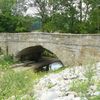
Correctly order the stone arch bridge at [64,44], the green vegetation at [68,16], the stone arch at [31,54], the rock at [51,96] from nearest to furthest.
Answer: the rock at [51,96] → the stone arch bridge at [64,44] → the stone arch at [31,54] → the green vegetation at [68,16]

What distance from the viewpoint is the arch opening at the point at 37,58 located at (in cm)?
2554

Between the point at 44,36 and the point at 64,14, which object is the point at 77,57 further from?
the point at 64,14

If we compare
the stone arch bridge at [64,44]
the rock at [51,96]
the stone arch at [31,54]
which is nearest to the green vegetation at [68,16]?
the stone arch at [31,54]

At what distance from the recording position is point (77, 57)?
20.1 meters

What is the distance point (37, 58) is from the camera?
29.0 metres

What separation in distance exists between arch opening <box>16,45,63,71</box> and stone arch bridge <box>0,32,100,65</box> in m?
0.82

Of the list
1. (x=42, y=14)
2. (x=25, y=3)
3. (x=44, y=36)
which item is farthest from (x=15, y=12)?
(x=44, y=36)

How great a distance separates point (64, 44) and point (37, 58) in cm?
862

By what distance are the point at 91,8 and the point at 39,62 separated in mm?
5930

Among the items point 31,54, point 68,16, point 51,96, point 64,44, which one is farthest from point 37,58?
point 51,96

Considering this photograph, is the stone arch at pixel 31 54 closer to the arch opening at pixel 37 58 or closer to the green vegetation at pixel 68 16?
the arch opening at pixel 37 58

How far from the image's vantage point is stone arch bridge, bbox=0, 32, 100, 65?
18.9m

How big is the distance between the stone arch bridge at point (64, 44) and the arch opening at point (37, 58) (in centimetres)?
82

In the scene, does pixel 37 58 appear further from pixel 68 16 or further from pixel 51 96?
pixel 51 96
